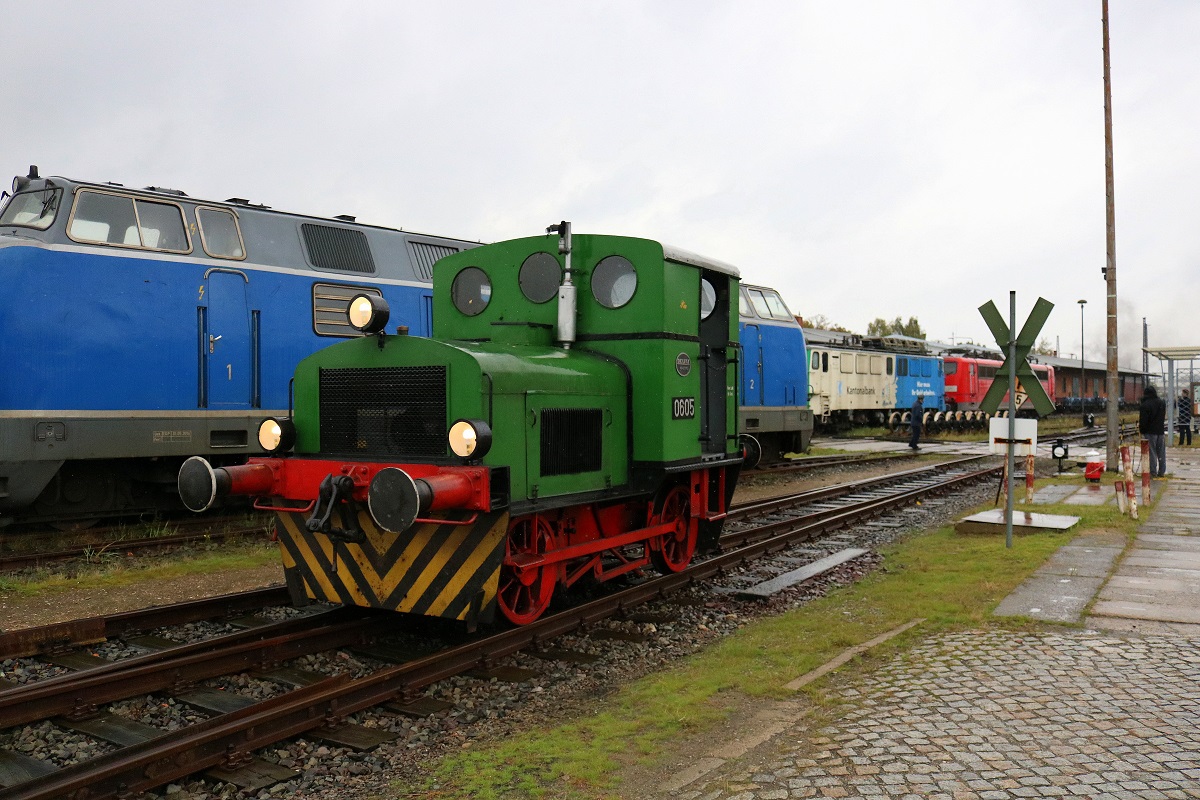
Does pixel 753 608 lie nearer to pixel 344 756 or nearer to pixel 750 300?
pixel 344 756

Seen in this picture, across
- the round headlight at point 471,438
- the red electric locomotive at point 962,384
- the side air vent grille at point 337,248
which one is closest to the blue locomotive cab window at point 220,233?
the side air vent grille at point 337,248

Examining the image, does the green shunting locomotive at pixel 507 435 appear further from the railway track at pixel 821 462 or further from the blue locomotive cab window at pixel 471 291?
the railway track at pixel 821 462

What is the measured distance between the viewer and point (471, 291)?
24.8 feet

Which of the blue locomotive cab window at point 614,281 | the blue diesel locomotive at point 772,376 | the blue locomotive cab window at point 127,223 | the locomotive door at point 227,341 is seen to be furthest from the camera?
the blue diesel locomotive at point 772,376

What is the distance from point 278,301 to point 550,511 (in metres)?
6.17

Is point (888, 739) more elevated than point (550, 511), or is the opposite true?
point (550, 511)

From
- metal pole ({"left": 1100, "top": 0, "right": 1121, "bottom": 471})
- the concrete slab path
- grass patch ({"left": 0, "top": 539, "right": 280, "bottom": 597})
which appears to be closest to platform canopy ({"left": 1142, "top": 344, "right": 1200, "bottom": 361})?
metal pole ({"left": 1100, "top": 0, "right": 1121, "bottom": 471})

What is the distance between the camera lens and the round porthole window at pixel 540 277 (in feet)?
23.7

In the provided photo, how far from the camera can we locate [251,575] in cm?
858

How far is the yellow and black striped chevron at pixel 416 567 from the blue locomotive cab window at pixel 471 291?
2.20 meters

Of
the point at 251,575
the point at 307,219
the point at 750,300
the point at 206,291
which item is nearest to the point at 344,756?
the point at 251,575

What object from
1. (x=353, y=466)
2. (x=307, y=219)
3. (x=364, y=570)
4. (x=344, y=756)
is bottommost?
(x=344, y=756)

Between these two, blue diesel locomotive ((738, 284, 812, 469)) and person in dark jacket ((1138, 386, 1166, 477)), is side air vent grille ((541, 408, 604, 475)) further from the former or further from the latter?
person in dark jacket ((1138, 386, 1166, 477))

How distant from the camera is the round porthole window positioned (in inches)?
284
